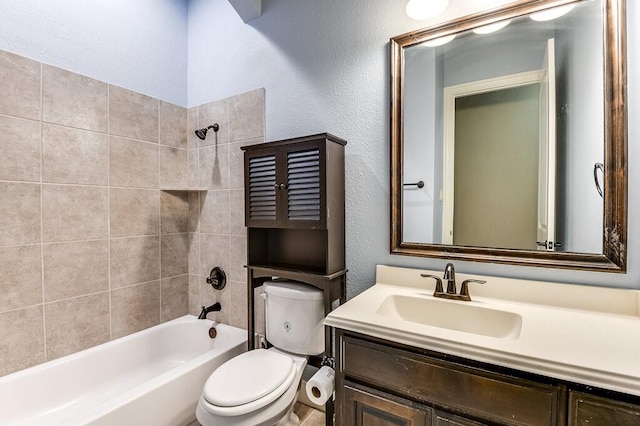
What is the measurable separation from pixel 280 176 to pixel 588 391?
139 centimetres

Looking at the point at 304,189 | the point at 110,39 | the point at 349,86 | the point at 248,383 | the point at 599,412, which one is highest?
the point at 110,39

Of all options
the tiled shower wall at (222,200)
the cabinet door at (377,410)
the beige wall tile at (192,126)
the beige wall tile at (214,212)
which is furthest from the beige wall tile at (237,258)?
the cabinet door at (377,410)

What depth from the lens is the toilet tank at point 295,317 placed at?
155 cm

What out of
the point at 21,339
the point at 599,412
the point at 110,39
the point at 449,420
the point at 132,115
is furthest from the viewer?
the point at 132,115

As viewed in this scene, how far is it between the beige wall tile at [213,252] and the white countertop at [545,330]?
118 cm

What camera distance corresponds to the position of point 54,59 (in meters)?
1.66

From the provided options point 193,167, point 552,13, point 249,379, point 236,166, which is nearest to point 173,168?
point 193,167

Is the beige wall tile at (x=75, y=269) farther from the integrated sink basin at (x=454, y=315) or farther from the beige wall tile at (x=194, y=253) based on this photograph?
the integrated sink basin at (x=454, y=315)

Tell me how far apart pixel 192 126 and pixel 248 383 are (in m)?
1.86

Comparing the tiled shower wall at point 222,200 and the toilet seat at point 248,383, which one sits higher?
the tiled shower wall at point 222,200

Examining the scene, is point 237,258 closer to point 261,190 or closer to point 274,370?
point 261,190

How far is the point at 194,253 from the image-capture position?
2312mm

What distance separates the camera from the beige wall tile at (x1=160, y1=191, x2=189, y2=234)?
86.1 inches

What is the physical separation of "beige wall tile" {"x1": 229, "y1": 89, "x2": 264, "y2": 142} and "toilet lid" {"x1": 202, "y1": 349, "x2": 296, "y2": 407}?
1.33 m
